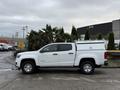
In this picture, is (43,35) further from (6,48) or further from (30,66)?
(6,48)

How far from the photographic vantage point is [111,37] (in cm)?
3069

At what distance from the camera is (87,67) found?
46.8ft

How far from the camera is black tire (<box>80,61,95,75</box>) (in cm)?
1419

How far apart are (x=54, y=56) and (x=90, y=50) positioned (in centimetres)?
229

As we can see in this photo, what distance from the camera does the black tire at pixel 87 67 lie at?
46.5ft

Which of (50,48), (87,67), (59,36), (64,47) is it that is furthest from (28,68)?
(59,36)

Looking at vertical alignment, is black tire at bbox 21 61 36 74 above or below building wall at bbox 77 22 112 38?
below

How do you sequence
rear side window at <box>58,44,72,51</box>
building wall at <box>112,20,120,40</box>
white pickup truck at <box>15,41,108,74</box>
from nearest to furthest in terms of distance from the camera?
white pickup truck at <box>15,41,108,74</box> → rear side window at <box>58,44,72,51</box> → building wall at <box>112,20,120,40</box>

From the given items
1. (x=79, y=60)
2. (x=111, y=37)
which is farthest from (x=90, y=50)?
(x=111, y=37)

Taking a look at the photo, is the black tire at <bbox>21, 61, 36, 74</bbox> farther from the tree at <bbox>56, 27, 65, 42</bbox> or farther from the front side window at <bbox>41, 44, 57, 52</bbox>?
the tree at <bbox>56, 27, 65, 42</bbox>

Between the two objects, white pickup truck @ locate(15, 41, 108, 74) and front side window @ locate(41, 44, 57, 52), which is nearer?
white pickup truck @ locate(15, 41, 108, 74)

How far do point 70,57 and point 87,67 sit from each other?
4.03 ft

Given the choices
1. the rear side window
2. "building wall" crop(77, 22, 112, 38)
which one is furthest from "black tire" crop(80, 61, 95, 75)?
"building wall" crop(77, 22, 112, 38)

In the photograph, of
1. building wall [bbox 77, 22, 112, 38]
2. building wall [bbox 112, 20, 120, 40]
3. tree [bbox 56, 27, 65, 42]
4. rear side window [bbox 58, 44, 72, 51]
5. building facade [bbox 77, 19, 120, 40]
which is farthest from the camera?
building wall [bbox 77, 22, 112, 38]
